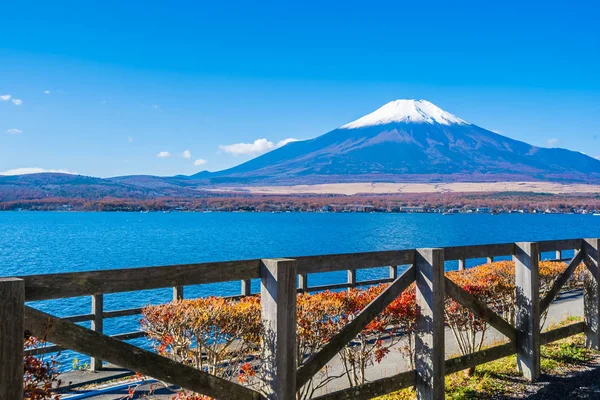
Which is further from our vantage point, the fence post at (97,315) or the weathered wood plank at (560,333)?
the fence post at (97,315)

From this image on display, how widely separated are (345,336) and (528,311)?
327 cm

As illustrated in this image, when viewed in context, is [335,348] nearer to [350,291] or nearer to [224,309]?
[224,309]

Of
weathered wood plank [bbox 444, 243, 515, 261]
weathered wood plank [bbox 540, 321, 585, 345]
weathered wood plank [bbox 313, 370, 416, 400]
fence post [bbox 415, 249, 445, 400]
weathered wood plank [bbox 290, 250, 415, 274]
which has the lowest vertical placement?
weathered wood plank [bbox 540, 321, 585, 345]

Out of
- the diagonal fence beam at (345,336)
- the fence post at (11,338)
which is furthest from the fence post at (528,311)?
the fence post at (11,338)

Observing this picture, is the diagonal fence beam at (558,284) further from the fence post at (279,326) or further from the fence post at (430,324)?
the fence post at (279,326)

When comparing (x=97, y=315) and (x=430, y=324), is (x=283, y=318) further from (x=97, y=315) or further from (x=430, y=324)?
Answer: (x=97, y=315)

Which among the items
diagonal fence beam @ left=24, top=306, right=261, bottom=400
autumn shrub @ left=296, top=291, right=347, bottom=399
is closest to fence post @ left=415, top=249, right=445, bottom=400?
autumn shrub @ left=296, top=291, right=347, bottom=399

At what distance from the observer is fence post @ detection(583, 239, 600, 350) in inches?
326

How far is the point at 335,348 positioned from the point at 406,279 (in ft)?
3.68

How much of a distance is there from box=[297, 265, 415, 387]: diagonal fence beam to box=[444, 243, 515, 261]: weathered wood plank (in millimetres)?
859

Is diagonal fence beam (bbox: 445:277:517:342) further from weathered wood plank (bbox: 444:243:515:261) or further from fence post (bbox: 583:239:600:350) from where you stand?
fence post (bbox: 583:239:600:350)

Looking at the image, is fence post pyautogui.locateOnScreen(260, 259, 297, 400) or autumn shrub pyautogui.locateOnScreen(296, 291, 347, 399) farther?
autumn shrub pyautogui.locateOnScreen(296, 291, 347, 399)

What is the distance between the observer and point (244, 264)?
14.6ft

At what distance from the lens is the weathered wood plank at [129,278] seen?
3.49 m
